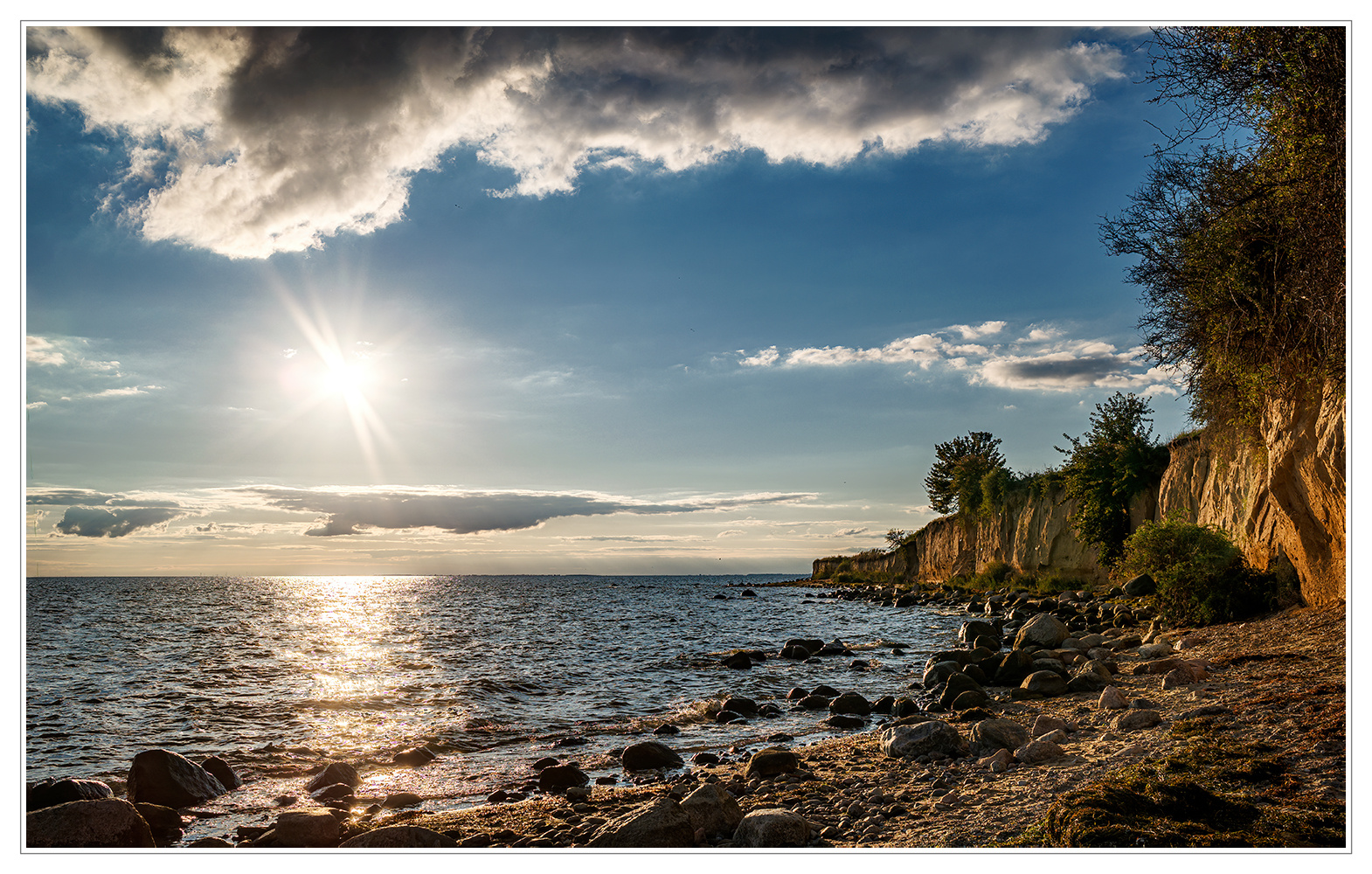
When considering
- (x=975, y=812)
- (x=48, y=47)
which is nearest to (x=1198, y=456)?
(x=975, y=812)

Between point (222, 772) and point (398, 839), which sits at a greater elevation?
point (398, 839)

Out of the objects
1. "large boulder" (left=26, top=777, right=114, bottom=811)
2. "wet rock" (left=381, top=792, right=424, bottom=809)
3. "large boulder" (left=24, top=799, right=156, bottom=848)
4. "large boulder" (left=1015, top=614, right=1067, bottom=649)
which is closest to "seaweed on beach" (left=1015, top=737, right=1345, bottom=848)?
"wet rock" (left=381, top=792, right=424, bottom=809)

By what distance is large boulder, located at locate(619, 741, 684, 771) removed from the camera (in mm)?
10164

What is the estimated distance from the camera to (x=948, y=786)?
7.51 m

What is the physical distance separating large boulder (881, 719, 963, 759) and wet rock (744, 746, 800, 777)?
1.42 metres

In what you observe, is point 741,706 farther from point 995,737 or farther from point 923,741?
point 995,737

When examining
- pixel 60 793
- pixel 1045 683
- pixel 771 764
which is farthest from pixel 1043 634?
pixel 60 793

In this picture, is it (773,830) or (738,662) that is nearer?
(773,830)

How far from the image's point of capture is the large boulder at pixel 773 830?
6039 mm

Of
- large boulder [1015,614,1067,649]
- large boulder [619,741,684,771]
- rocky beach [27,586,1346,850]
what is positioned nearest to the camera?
rocky beach [27,586,1346,850]

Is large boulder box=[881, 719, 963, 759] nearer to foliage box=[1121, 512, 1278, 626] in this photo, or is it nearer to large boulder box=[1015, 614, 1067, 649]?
large boulder box=[1015, 614, 1067, 649]

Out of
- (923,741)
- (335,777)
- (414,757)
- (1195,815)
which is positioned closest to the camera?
(1195,815)

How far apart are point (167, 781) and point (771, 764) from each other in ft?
26.5
